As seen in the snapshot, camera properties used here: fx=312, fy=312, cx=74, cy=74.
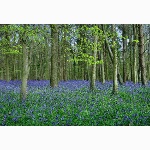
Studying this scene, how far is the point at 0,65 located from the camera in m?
27.5

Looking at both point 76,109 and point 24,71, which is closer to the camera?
point 76,109

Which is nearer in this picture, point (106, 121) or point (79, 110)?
point (106, 121)

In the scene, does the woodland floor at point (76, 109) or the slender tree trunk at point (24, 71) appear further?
the slender tree trunk at point (24, 71)

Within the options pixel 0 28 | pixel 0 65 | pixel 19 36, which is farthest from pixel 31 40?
pixel 0 65

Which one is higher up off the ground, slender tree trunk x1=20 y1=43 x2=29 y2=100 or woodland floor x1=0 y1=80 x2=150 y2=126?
slender tree trunk x1=20 y1=43 x2=29 y2=100

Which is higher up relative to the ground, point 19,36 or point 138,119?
point 19,36

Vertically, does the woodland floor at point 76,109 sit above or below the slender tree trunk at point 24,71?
below

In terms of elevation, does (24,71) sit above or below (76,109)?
above

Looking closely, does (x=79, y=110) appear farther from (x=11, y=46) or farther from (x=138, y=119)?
(x=11, y=46)

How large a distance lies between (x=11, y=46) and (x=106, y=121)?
20.3 ft

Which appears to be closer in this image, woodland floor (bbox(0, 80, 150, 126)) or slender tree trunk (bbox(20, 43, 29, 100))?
woodland floor (bbox(0, 80, 150, 126))
